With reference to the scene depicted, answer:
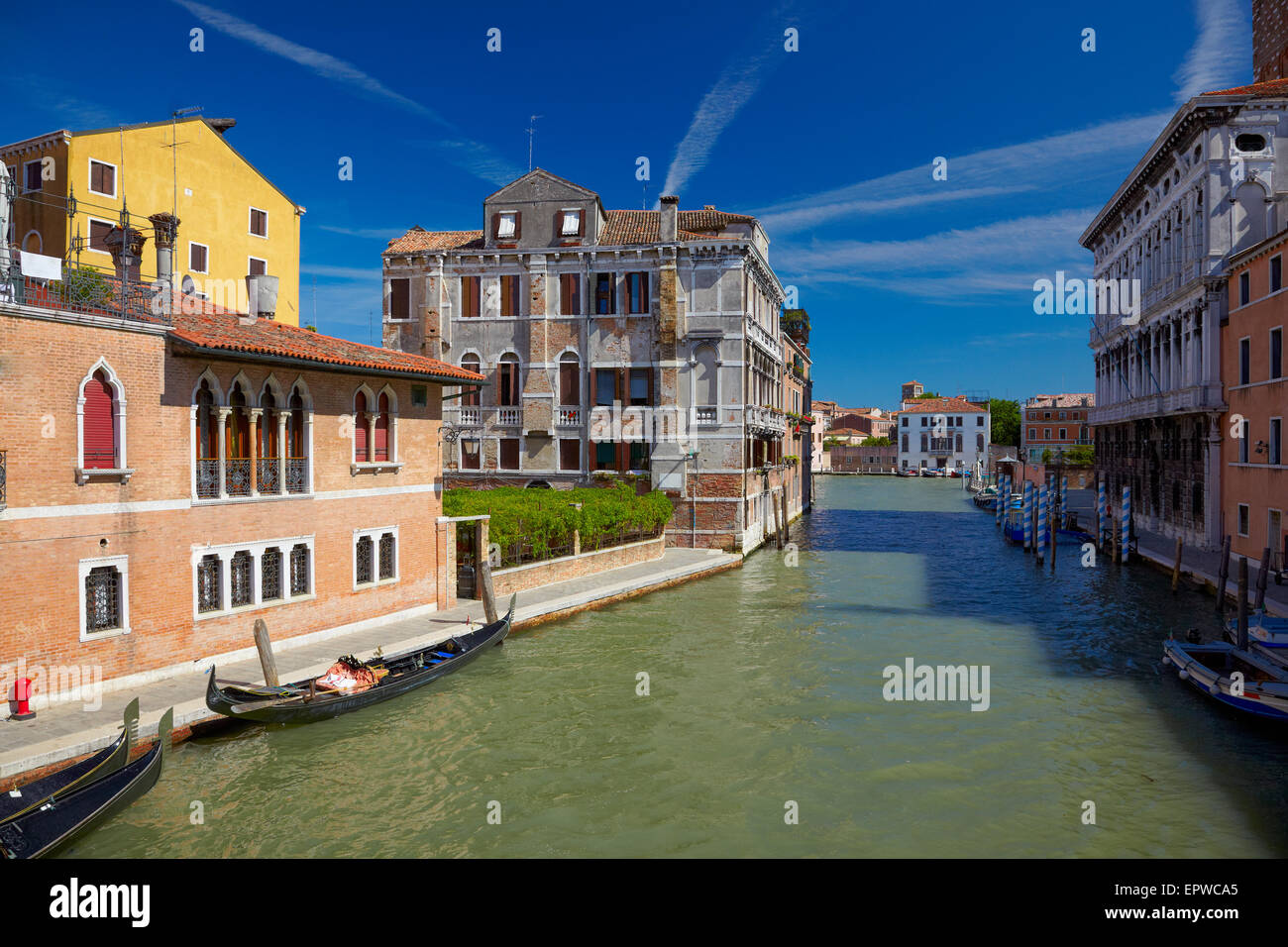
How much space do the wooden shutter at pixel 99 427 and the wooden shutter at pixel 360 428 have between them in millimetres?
4584

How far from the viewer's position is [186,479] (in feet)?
43.2

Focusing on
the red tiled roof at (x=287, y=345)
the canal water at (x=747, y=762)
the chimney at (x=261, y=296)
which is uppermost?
the chimney at (x=261, y=296)

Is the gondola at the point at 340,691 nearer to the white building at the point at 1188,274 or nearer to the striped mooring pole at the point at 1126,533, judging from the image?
the striped mooring pole at the point at 1126,533

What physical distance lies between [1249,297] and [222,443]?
1063 inches

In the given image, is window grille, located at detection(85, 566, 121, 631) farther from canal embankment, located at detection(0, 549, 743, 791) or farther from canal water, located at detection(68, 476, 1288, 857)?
canal water, located at detection(68, 476, 1288, 857)

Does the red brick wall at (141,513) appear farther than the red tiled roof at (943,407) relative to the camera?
No

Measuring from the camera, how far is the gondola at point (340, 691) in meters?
11.6

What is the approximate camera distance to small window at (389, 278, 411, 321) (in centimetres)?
3291

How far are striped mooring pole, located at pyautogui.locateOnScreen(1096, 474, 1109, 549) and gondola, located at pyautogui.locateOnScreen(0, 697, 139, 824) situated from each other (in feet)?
108

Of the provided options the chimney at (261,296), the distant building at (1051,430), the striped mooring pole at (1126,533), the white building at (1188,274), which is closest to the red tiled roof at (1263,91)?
the white building at (1188,274)

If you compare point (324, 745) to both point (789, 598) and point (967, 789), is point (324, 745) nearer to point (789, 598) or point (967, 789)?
point (967, 789)

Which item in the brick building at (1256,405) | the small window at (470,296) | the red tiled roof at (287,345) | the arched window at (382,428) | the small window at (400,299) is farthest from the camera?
the small window at (400,299)

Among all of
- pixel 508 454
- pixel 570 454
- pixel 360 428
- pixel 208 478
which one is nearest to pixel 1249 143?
pixel 570 454
